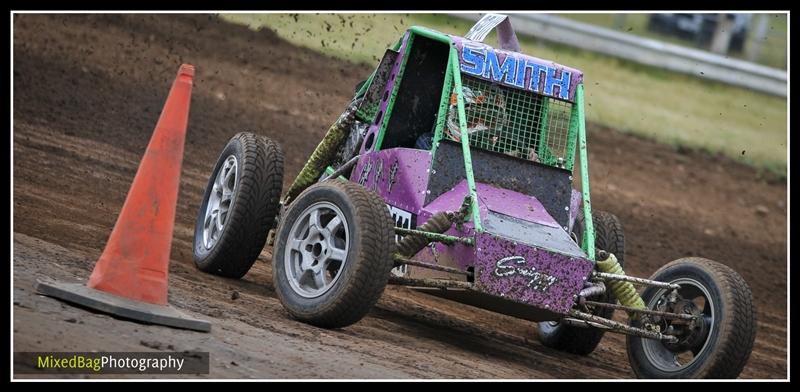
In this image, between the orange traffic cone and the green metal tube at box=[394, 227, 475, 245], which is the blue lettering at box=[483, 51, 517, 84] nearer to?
the green metal tube at box=[394, 227, 475, 245]

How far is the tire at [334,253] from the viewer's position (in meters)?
7.13

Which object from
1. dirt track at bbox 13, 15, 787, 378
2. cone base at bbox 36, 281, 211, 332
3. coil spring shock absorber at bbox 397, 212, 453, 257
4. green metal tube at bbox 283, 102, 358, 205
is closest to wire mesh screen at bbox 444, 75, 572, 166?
coil spring shock absorber at bbox 397, 212, 453, 257

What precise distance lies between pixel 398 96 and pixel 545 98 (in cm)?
90

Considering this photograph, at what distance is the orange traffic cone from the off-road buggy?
0.94m

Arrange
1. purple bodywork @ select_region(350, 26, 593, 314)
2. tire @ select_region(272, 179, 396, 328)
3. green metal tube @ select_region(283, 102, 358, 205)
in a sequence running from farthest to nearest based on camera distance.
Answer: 1. green metal tube @ select_region(283, 102, 358, 205)
2. purple bodywork @ select_region(350, 26, 593, 314)
3. tire @ select_region(272, 179, 396, 328)

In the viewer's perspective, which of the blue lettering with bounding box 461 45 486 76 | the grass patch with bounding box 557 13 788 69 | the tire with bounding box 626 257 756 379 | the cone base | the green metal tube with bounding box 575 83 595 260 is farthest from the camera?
the grass patch with bounding box 557 13 788 69

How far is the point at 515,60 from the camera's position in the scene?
8.48 meters

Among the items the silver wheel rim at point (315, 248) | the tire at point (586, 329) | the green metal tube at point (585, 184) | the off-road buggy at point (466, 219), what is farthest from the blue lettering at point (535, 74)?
the silver wheel rim at point (315, 248)

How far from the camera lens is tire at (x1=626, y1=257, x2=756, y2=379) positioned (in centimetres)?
758

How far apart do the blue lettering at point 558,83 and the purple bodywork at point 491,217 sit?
19mm

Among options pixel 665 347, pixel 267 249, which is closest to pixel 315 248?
pixel 665 347

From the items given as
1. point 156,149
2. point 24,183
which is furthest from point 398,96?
point 24,183

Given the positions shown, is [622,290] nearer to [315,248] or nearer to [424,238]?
[424,238]

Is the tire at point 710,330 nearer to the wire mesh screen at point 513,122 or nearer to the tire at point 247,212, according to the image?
the wire mesh screen at point 513,122
